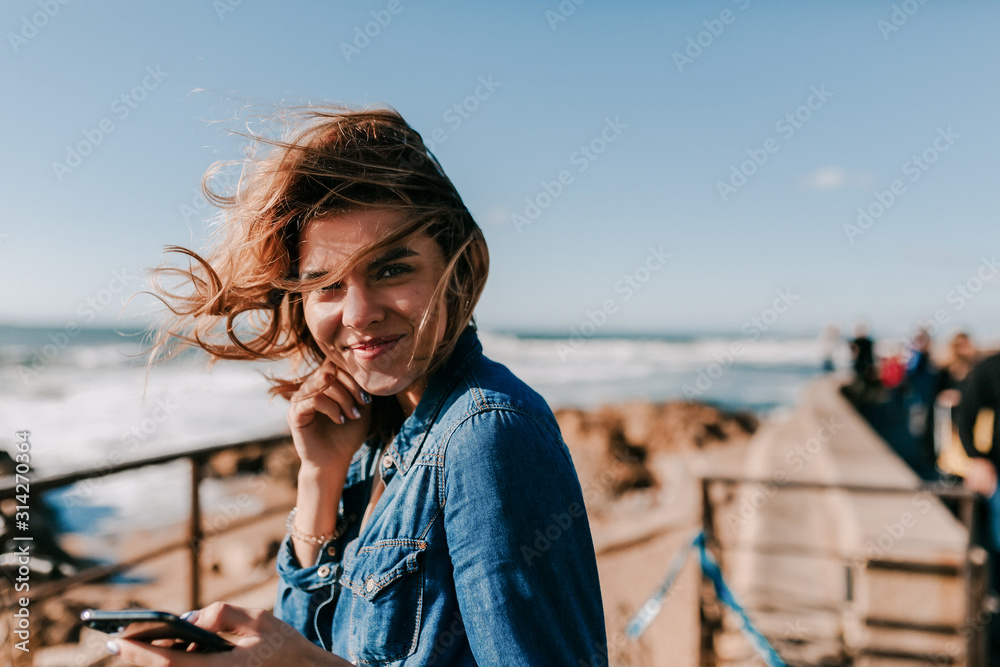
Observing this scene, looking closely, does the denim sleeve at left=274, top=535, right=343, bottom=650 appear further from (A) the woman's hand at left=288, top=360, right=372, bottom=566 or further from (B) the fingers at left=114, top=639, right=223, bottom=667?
(B) the fingers at left=114, top=639, right=223, bottom=667

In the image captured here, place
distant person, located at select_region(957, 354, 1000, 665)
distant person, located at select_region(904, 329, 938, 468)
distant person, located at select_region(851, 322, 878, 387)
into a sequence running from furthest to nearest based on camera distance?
distant person, located at select_region(851, 322, 878, 387) → distant person, located at select_region(904, 329, 938, 468) → distant person, located at select_region(957, 354, 1000, 665)

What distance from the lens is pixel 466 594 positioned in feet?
3.49

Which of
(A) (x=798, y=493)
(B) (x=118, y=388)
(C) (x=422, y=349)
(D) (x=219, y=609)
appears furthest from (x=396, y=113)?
(B) (x=118, y=388)

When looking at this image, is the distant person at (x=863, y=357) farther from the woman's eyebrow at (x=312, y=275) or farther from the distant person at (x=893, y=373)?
the woman's eyebrow at (x=312, y=275)

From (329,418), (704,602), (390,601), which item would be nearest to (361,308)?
(329,418)

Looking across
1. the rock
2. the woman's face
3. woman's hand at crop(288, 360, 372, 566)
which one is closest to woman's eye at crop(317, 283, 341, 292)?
A: the woman's face

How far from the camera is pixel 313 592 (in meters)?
Answer: 1.51

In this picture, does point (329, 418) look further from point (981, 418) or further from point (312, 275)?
point (981, 418)

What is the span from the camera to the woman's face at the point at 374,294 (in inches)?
50.5

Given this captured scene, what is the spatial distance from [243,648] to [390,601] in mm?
276

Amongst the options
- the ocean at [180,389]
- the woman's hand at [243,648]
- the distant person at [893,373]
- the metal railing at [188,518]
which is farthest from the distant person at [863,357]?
the woman's hand at [243,648]

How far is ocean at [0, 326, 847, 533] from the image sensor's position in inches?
320

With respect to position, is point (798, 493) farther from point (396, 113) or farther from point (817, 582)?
point (396, 113)

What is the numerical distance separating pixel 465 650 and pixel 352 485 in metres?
0.61
